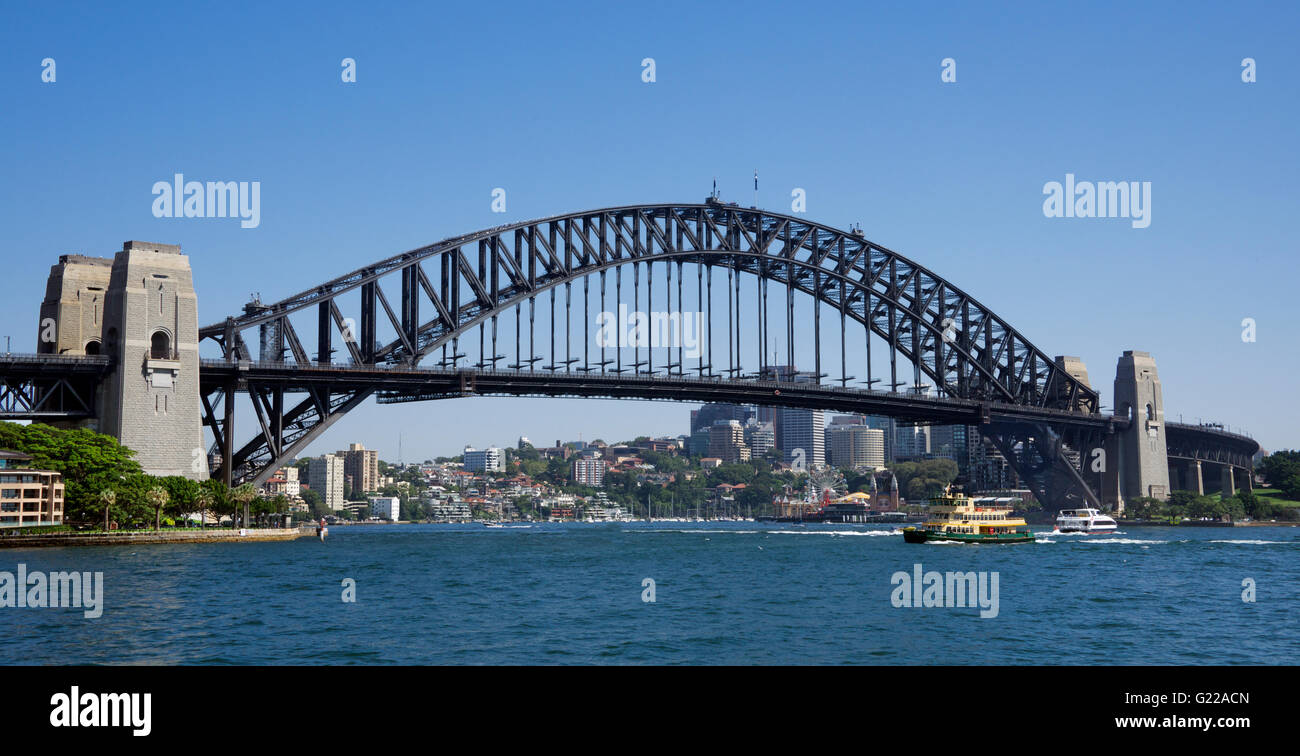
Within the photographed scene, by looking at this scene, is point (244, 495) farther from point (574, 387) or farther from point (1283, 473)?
point (1283, 473)

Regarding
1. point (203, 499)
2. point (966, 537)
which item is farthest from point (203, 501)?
point (966, 537)

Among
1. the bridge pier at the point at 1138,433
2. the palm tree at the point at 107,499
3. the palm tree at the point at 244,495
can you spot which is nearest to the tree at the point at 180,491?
the palm tree at the point at 244,495

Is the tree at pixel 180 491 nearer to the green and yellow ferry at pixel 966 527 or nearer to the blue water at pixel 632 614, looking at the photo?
the blue water at pixel 632 614

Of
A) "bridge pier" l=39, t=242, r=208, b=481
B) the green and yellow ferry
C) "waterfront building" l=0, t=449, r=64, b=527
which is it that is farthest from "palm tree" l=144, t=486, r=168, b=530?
the green and yellow ferry
